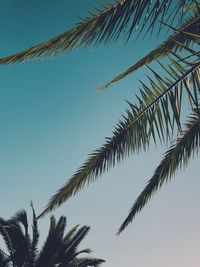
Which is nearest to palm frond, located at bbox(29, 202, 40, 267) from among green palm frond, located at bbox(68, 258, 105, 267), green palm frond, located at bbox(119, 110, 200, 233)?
green palm frond, located at bbox(68, 258, 105, 267)

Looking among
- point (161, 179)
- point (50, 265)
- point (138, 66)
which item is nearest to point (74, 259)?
point (50, 265)

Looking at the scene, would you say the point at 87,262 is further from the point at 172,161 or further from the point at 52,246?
the point at 172,161

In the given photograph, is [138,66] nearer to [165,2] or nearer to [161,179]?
[165,2]

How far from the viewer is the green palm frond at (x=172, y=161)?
3.89 meters

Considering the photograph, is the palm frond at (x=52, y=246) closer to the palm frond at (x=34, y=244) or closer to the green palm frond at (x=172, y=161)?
the palm frond at (x=34, y=244)

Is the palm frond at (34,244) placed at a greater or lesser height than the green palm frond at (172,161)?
lesser

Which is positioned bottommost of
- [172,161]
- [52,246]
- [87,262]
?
[87,262]

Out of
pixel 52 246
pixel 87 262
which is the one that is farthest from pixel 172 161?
pixel 87 262

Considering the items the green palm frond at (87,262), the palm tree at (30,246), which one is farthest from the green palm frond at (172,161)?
the green palm frond at (87,262)

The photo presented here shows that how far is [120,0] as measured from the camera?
8.29 feet

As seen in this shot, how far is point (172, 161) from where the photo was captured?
411 cm

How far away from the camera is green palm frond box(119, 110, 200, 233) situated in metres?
3.89

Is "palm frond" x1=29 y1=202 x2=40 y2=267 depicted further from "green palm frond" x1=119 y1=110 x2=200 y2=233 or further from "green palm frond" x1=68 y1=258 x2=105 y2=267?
"green palm frond" x1=119 y1=110 x2=200 y2=233

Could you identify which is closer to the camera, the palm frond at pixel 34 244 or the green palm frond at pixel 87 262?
the palm frond at pixel 34 244
